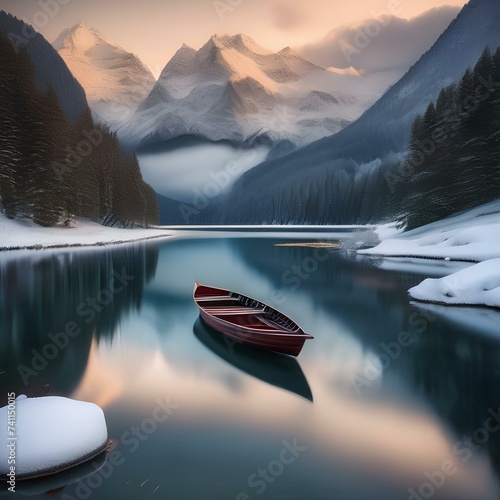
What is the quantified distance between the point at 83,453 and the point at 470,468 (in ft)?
19.3

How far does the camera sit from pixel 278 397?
8.30 meters

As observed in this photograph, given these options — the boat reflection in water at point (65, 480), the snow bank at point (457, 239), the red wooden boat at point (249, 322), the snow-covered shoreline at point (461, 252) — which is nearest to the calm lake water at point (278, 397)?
the boat reflection in water at point (65, 480)

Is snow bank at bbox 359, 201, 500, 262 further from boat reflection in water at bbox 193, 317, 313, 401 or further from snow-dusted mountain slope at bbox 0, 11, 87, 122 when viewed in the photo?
snow-dusted mountain slope at bbox 0, 11, 87, 122

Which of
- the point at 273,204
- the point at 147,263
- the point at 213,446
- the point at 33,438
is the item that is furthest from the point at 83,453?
the point at 273,204

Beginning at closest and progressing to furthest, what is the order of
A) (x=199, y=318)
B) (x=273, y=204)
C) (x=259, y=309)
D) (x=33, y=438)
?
(x=33, y=438)
(x=259, y=309)
(x=199, y=318)
(x=273, y=204)

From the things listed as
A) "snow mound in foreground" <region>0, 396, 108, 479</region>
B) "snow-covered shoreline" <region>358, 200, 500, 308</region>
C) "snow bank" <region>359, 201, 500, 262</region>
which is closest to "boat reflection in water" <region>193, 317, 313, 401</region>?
"snow mound in foreground" <region>0, 396, 108, 479</region>

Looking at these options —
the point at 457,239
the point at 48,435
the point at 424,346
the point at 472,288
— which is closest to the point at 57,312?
the point at 48,435

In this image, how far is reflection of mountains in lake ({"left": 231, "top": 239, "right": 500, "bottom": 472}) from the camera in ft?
25.2

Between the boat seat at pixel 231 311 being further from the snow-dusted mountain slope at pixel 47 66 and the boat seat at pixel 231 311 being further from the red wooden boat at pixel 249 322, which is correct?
the snow-dusted mountain slope at pixel 47 66

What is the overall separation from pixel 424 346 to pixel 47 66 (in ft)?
613

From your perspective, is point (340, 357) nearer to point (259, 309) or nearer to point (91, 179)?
point (259, 309)

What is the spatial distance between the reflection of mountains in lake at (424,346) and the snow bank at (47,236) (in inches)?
1168

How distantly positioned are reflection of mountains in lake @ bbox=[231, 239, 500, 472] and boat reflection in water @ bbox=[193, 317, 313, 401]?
212 cm

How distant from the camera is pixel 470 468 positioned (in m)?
5.69
